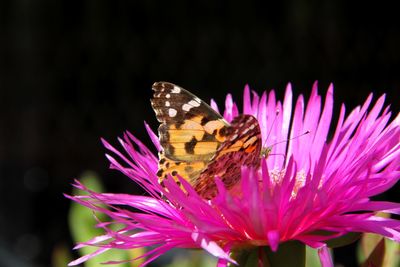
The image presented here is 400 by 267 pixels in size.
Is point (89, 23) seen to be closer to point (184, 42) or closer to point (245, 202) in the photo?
point (184, 42)

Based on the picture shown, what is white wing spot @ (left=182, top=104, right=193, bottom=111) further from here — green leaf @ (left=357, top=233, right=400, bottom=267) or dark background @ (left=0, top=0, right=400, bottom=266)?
dark background @ (left=0, top=0, right=400, bottom=266)

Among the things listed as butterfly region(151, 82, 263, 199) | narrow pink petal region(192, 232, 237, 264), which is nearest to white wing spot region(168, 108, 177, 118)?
butterfly region(151, 82, 263, 199)

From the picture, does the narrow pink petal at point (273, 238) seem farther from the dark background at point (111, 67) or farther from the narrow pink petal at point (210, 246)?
the dark background at point (111, 67)

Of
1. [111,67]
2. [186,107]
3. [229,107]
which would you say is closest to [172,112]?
[186,107]

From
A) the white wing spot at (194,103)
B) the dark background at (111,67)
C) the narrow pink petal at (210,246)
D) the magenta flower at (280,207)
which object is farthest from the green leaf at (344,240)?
the dark background at (111,67)

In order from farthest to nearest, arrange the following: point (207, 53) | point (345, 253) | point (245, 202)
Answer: point (207, 53)
point (345, 253)
point (245, 202)

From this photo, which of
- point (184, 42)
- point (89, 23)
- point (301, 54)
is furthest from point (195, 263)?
point (89, 23)
